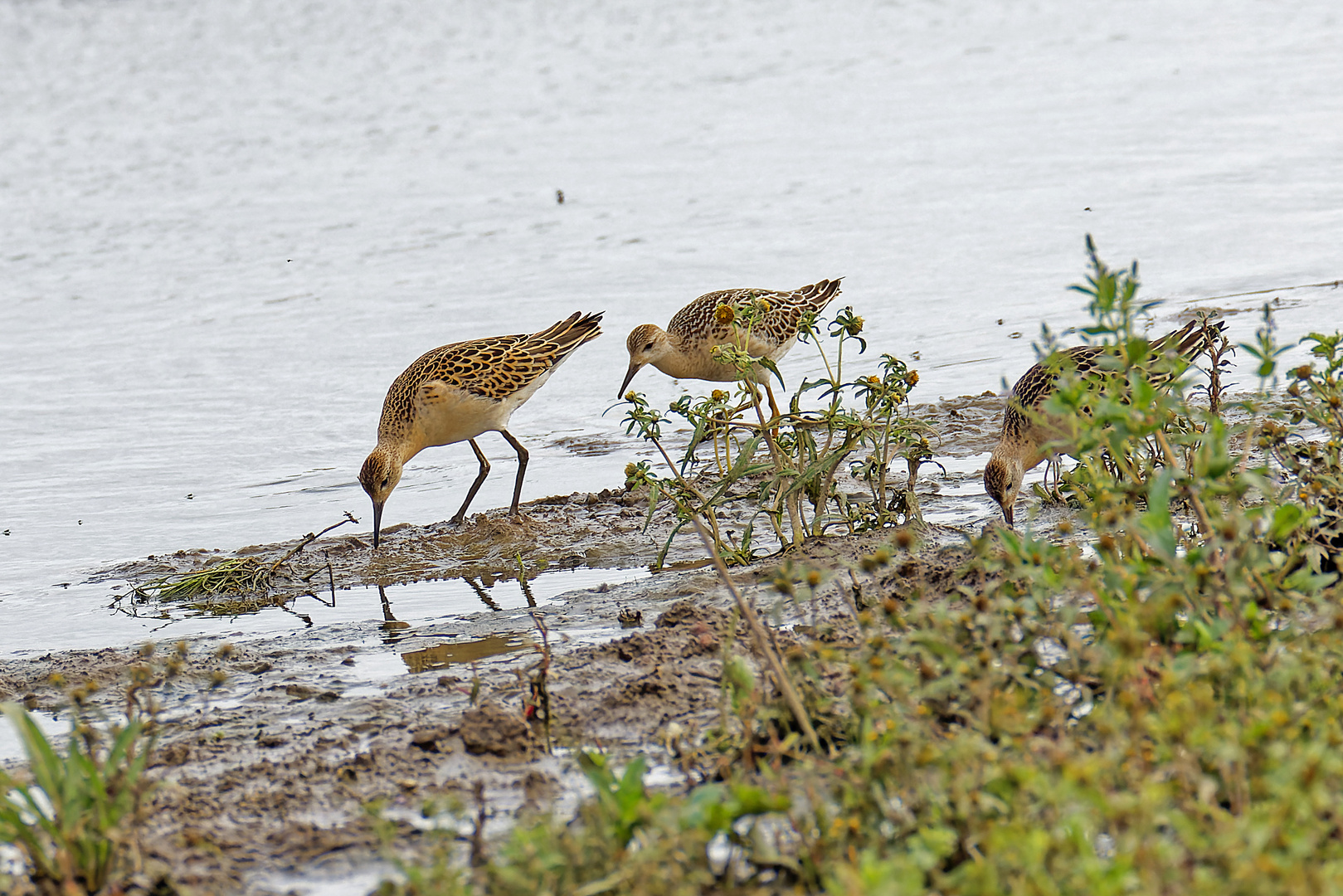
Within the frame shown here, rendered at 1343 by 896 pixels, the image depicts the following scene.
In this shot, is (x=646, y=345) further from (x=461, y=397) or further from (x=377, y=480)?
(x=377, y=480)

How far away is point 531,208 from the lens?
51.7 ft

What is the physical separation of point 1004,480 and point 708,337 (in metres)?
2.62

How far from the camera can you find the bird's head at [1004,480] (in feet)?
22.9

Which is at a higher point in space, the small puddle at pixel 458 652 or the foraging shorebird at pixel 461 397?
the foraging shorebird at pixel 461 397

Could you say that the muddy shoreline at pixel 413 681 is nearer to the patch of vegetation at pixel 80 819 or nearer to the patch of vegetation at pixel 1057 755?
the patch of vegetation at pixel 80 819

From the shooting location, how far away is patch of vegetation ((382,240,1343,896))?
8.87ft

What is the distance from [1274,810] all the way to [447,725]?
282 centimetres

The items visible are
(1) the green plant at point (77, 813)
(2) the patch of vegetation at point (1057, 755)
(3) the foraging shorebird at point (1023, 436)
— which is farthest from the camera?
(3) the foraging shorebird at point (1023, 436)

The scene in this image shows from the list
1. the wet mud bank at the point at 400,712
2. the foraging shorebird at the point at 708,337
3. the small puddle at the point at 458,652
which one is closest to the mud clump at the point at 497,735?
the wet mud bank at the point at 400,712

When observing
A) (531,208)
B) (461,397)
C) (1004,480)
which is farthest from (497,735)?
(531,208)

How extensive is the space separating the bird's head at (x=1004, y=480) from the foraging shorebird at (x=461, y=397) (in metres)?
2.67

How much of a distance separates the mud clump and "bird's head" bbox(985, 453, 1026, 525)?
10.0 ft

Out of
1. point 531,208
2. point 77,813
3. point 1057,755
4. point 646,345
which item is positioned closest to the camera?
point 1057,755

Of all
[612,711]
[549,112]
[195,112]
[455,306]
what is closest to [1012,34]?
[549,112]
